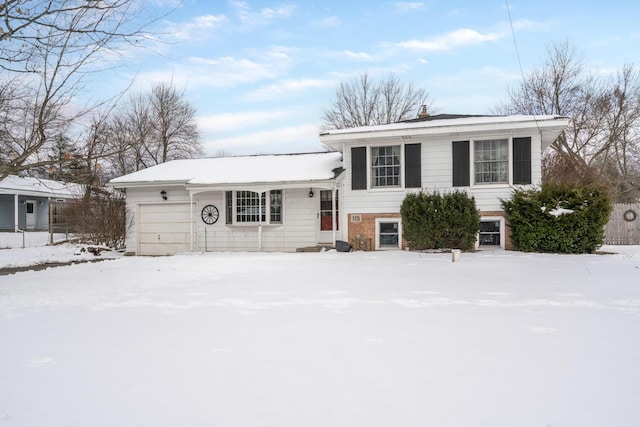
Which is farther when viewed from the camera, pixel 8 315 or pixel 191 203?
pixel 191 203

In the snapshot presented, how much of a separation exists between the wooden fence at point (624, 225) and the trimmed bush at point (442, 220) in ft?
26.8

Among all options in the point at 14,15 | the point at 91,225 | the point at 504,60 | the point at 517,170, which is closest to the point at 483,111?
the point at 504,60

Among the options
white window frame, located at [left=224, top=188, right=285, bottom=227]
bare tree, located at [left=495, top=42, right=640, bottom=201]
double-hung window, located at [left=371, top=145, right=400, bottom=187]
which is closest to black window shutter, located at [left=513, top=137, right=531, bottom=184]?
double-hung window, located at [left=371, top=145, right=400, bottom=187]

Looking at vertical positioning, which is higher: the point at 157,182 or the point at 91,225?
the point at 157,182

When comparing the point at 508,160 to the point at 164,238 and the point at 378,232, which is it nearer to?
the point at 378,232

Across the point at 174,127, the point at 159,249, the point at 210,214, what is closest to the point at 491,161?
the point at 210,214

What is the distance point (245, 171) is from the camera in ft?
54.3

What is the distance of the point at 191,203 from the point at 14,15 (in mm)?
8852

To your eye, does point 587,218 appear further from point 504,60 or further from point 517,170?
point 504,60

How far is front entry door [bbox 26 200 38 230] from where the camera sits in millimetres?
28414

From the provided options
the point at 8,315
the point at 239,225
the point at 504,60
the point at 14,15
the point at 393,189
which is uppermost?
the point at 504,60

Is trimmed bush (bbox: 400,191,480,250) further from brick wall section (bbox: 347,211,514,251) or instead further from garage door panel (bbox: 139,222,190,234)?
garage door panel (bbox: 139,222,190,234)

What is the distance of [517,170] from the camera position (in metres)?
13.6

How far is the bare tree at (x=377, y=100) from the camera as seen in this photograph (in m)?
31.8
